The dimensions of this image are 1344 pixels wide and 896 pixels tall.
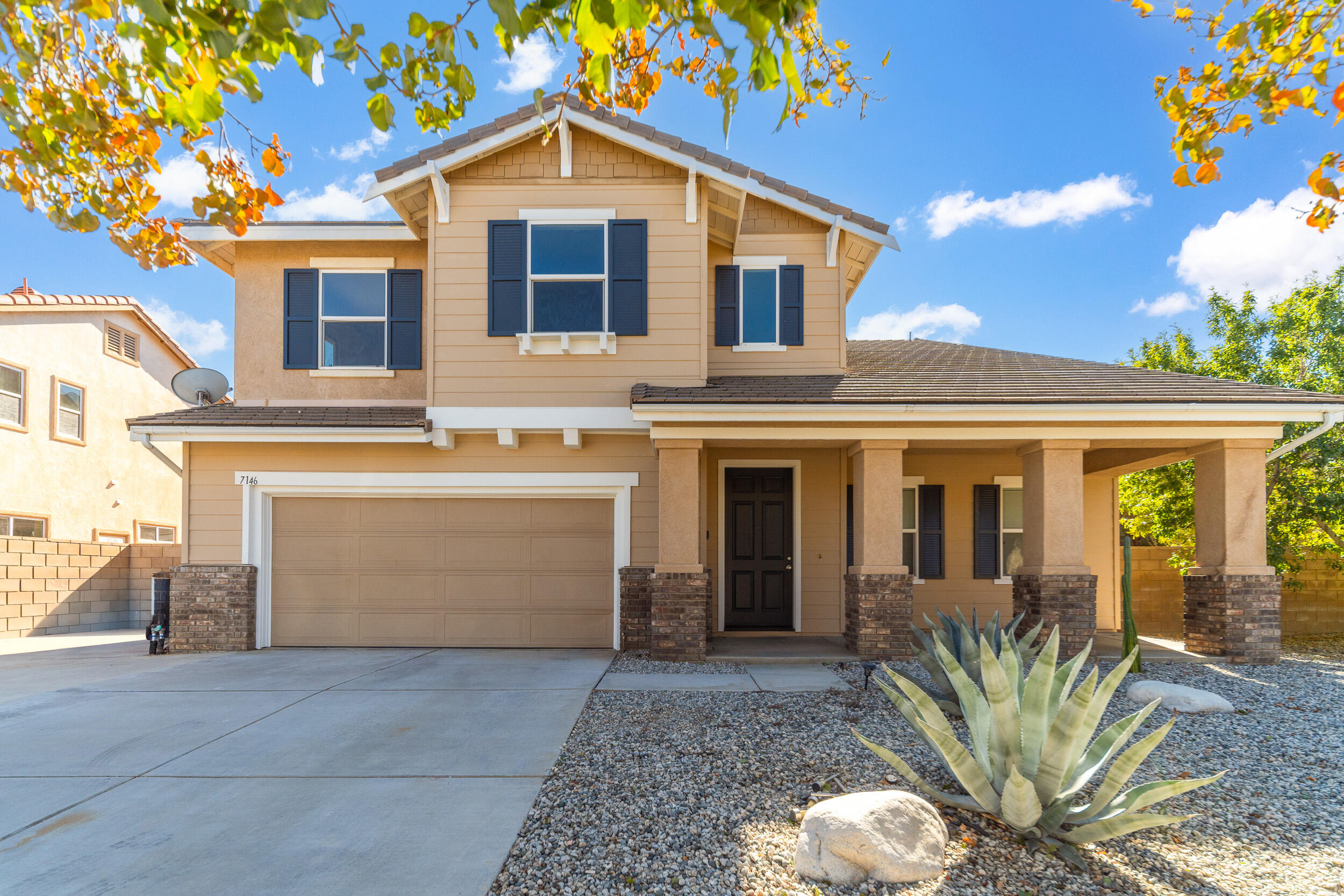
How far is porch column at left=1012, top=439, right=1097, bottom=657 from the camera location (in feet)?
27.8

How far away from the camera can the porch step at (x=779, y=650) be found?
8609 mm

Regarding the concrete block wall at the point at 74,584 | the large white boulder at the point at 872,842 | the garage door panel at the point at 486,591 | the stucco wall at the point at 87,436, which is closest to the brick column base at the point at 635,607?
the garage door panel at the point at 486,591

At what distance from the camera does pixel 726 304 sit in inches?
405

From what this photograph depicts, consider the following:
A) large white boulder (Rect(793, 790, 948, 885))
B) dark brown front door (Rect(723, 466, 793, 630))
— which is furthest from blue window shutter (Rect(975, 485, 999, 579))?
large white boulder (Rect(793, 790, 948, 885))

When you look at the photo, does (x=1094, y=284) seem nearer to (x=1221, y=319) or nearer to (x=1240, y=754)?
(x=1221, y=319)

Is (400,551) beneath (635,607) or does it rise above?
above

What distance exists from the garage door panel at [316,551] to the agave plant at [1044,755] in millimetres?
8111

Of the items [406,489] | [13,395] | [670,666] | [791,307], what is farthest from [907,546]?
[13,395]

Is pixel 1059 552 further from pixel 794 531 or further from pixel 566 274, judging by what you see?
pixel 566 274

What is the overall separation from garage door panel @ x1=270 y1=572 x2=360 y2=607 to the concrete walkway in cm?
406

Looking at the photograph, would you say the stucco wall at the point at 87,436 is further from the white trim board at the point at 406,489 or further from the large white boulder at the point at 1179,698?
the large white boulder at the point at 1179,698

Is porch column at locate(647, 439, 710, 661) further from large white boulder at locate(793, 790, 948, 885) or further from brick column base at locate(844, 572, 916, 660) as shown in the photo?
large white boulder at locate(793, 790, 948, 885)

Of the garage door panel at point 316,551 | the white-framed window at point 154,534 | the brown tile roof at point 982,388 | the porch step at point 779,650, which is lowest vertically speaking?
the porch step at point 779,650

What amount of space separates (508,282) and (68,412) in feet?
37.8
